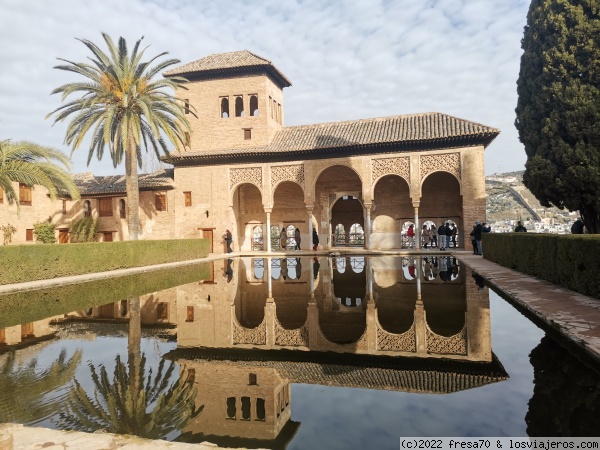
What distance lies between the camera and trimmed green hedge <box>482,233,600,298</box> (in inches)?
274

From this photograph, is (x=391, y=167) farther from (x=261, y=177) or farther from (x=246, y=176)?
(x=246, y=176)

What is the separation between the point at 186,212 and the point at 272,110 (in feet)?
26.9

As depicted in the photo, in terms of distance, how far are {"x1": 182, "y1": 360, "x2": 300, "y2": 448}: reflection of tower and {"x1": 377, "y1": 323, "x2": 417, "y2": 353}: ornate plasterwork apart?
5.08 feet

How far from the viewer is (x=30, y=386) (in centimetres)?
389

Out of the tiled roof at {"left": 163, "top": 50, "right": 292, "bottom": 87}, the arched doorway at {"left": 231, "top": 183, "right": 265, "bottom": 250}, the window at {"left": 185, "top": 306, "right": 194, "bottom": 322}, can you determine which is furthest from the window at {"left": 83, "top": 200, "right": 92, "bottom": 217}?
the window at {"left": 185, "top": 306, "right": 194, "bottom": 322}

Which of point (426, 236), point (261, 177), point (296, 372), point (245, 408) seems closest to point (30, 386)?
point (245, 408)

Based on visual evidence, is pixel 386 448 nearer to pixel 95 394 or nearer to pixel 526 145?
pixel 95 394

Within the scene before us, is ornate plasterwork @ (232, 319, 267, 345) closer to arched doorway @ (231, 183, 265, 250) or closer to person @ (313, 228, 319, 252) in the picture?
person @ (313, 228, 319, 252)

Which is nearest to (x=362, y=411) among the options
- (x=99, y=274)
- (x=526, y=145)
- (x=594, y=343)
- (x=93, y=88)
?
(x=594, y=343)

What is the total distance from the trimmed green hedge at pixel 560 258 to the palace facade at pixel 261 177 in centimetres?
1064

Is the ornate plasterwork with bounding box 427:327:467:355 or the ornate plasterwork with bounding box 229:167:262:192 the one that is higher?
the ornate plasterwork with bounding box 229:167:262:192

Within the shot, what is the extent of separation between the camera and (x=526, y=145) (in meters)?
15.8

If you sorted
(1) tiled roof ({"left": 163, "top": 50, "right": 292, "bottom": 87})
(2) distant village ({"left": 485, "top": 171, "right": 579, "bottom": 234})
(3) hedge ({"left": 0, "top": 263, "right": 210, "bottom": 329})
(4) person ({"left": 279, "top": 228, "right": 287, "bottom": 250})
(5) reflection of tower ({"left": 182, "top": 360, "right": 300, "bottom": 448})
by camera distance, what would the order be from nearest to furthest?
(5) reflection of tower ({"left": 182, "top": 360, "right": 300, "bottom": 448}), (3) hedge ({"left": 0, "top": 263, "right": 210, "bottom": 329}), (1) tiled roof ({"left": 163, "top": 50, "right": 292, "bottom": 87}), (4) person ({"left": 279, "top": 228, "right": 287, "bottom": 250}), (2) distant village ({"left": 485, "top": 171, "right": 579, "bottom": 234})

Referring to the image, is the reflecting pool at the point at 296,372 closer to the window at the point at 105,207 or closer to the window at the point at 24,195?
the window at the point at 24,195
